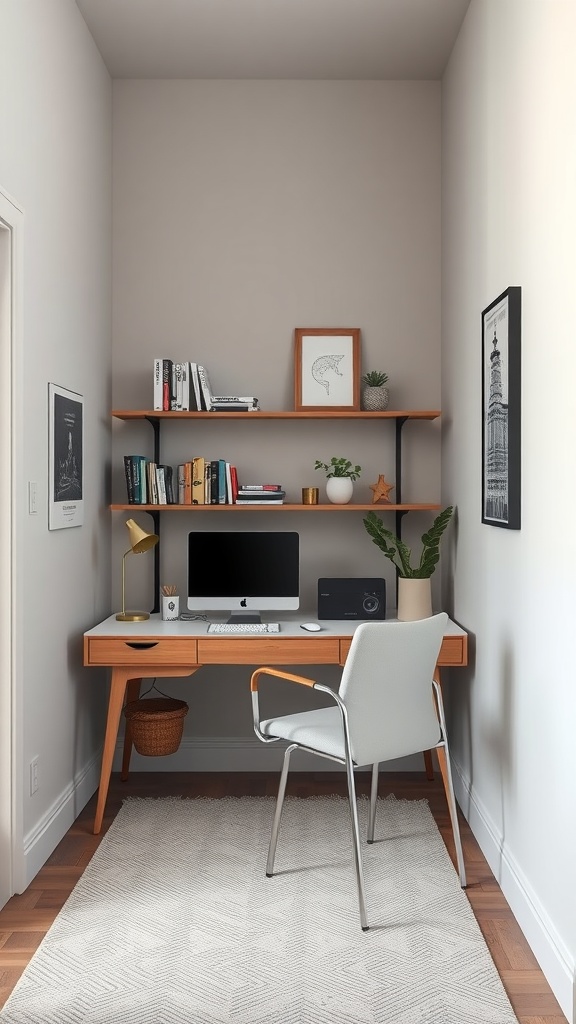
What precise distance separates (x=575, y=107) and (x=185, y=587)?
2567 mm

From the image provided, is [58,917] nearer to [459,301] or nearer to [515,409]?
[515,409]

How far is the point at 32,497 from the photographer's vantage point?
8.79 ft

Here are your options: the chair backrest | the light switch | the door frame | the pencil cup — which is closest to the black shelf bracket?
the pencil cup

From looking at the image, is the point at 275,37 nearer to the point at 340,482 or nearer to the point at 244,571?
the point at 340,482

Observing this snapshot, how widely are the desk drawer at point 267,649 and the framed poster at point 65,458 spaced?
0.73m

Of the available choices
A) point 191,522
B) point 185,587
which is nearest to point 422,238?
point 191,522

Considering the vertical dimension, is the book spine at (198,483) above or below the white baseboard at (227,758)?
above

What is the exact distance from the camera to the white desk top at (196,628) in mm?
3176

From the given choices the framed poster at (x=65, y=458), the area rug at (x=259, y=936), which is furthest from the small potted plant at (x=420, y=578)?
the framed poster at (x=65, y=458)

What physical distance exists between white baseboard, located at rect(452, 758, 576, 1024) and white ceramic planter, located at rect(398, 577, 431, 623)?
0.66 metres

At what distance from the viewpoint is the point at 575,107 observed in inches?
76.4

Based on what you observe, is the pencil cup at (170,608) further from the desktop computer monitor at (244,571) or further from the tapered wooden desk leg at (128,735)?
the tapered wooden desk leg at (128,735)

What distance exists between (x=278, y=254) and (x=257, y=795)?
2.36 m

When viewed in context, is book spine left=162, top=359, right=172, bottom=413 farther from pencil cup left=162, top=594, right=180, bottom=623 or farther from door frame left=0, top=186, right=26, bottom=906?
door frame left=0, top=186, right=26, bottom=906
